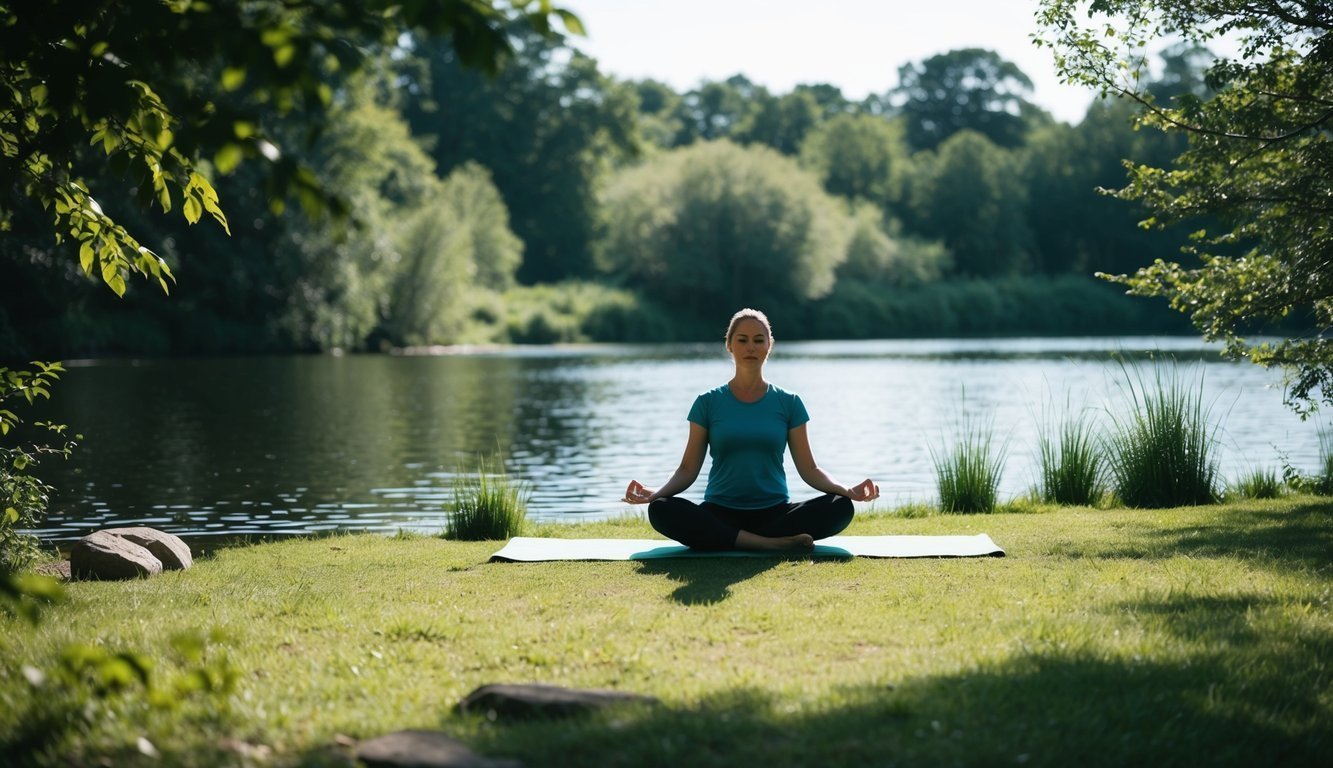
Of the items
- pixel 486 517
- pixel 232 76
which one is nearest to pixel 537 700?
pixel 232 76

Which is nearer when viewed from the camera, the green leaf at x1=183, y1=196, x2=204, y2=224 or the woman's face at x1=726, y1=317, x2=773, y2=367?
the green leaf at x1=183, y1=196, x2=204, y2=224

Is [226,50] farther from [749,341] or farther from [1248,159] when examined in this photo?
[1248,159]

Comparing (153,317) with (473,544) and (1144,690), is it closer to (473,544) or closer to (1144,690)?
(473,544)

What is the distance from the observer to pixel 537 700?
14.7ft

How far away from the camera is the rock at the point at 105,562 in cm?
833

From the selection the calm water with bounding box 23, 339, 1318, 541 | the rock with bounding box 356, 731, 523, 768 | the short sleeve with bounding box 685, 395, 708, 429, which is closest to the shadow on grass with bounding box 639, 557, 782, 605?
the short sleeve with bounding box 685, 395, 708, 429

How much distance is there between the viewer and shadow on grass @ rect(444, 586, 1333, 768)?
4.10m

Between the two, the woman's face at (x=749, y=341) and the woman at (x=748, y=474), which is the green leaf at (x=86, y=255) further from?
the woman's face at (x=749, y=341)

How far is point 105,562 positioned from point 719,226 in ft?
191

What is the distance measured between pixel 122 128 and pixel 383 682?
2884mm

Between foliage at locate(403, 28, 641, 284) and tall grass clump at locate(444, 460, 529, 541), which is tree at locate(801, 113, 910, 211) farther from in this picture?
tall grass clump at locate(444, 460, 529, 541)

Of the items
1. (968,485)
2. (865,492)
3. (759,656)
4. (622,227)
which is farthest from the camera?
(622,227)

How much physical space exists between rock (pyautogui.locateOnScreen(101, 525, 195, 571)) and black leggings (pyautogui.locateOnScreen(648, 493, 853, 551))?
335 centimetres

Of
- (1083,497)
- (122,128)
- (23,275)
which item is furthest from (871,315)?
(122,128)
